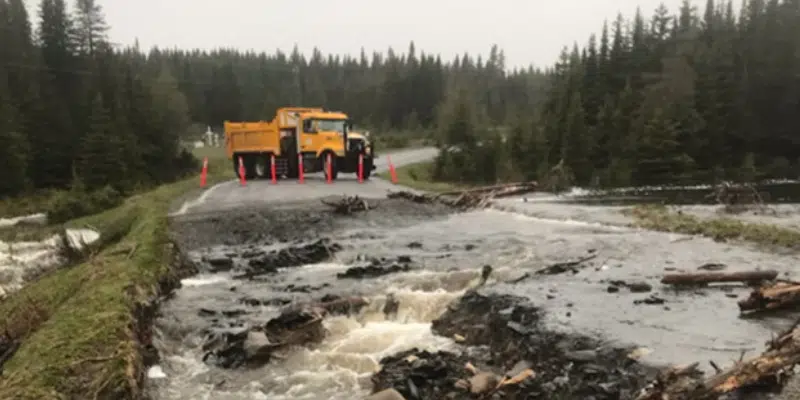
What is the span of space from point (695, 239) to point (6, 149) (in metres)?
48.7

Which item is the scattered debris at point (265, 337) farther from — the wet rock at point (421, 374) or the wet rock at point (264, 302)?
the wet rock at point (421, 374)

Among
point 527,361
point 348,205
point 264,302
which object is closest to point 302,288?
point 264,302

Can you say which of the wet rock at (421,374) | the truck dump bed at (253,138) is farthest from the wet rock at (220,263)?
the truck dump bed at (253,138)

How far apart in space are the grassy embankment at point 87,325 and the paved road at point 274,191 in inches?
290

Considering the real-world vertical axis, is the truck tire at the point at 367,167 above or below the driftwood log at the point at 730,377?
above

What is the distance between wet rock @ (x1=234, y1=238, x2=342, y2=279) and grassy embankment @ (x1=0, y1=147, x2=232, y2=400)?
6.76 ft

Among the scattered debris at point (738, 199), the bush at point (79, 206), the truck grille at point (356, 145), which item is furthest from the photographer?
the truck grille at point (356, 145)

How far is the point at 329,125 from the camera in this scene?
34031 millimetres

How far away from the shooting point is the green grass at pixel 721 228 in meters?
16.2

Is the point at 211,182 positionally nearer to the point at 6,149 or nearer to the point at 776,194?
the point at 6,149

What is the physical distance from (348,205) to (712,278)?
13.6 m

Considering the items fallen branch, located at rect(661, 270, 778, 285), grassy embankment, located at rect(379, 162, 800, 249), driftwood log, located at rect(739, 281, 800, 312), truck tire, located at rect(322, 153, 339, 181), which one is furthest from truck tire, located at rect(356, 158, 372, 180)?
driftwood log, located at rect(739, 281, 800, 312)

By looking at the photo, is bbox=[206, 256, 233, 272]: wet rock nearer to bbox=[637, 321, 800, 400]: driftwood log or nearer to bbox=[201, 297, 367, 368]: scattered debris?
bbox=[201, 297, 367, 368]: scattered debris

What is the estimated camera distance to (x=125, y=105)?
203 ft
